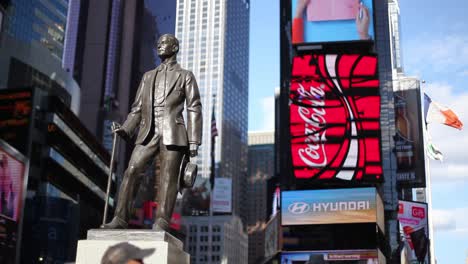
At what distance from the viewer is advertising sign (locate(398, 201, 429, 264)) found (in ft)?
197

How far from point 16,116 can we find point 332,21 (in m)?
29.1

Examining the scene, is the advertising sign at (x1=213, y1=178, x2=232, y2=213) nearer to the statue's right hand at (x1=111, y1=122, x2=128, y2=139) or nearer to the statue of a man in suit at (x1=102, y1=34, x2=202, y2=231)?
the statue of a man in suit at (x1=102, y1=34, x2=202, y2=231)

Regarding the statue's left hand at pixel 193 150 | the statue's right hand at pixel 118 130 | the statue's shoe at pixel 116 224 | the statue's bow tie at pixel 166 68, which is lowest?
the statue's shoe at pixel 116 224

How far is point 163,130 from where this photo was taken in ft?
32.3

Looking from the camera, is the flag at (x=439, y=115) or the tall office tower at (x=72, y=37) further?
the tall office tower at (x=72, y=37)

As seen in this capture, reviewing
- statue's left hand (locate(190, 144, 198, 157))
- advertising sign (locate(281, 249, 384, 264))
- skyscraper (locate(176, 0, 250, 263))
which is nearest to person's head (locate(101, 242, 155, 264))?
statue's left hand (locate(190, 144, 198, 157))

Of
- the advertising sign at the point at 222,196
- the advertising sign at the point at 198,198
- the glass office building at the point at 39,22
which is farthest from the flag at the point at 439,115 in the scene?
the advertising sign at the point at 198,198

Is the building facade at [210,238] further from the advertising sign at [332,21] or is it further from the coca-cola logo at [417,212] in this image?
the advertising sign at [332,21]

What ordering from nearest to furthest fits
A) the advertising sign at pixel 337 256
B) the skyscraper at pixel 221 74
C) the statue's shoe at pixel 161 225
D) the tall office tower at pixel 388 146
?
the statue's shoe at pixel 161 225 → the advertising sign at pixel 337 256 → the tall office tower at pixel 388 146 → the skyscraper at pixel 221 74

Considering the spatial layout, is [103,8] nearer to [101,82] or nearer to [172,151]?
[101,82]

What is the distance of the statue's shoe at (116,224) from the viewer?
9180 mm

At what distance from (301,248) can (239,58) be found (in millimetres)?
146045

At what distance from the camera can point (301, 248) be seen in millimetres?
52062

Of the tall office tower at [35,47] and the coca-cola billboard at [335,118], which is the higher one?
the tall office tower at [35,47]
